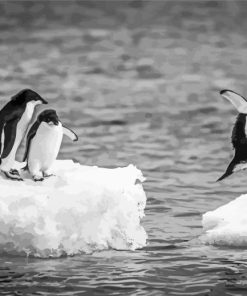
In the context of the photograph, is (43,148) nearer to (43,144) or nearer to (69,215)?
(43,144)

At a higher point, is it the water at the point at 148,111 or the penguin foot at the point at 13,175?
the penguin foot at the point at 13,175

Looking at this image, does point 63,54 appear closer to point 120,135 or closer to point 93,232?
point 120,135

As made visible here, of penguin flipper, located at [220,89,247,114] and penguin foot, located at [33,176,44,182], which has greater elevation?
penguin flipper, located at [220,89,247,114]

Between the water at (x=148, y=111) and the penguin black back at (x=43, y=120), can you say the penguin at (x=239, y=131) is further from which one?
the penguin black back at (x=43, y=120)

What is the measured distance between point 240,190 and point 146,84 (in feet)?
45.8

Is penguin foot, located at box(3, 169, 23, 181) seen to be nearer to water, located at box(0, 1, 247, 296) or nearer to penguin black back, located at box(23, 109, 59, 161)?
penguin black back, located at box(23, 109, 59, 161)

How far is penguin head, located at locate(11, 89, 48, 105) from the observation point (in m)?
14.6

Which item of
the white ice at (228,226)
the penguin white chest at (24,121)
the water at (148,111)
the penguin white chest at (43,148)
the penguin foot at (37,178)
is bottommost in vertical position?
the water at (148,111)

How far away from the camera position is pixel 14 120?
48.1 ft

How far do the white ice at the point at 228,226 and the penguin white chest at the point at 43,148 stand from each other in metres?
1.97

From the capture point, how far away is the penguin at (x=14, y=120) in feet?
48.1

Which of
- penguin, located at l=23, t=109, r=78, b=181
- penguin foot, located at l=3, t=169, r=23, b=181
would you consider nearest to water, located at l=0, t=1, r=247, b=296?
penguin foot, located at l=3, t=169, r=23, b=181

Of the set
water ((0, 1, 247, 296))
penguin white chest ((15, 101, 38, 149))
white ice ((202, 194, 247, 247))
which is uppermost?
penguin white chest ((15, 101, 38, 149))


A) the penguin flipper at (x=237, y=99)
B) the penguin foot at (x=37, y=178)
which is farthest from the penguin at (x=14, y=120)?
the penguin flipper at (x=237, y=99)
